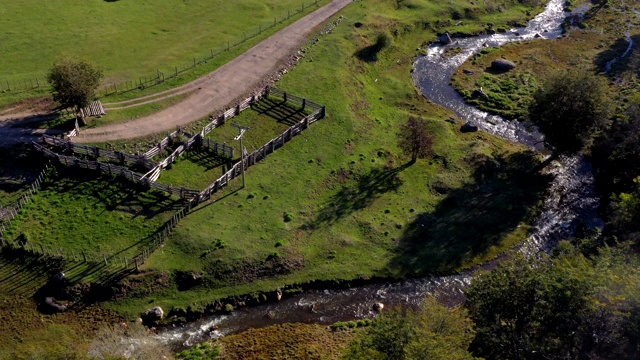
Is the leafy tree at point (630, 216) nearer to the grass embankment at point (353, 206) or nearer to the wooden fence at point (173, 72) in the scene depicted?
the grass embankment at point (353, 206)

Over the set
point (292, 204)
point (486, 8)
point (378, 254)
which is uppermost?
point (486, 8)

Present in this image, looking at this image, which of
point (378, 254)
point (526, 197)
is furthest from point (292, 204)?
point (526, 197)

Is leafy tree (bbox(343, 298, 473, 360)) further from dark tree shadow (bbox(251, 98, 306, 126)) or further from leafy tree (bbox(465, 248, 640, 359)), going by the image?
dark tree shadow (bbox(251, 98, 306, 126))

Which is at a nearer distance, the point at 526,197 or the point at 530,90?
the point at 526,197

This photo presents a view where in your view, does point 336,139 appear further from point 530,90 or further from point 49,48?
point 49,48

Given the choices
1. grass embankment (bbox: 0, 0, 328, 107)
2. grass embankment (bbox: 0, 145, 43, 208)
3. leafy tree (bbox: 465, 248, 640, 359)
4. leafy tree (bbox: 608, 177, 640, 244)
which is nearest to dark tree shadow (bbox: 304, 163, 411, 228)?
leafy tree (bbox: 465, 248, 640, 359)

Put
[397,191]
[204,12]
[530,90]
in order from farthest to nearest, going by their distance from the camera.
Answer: [204,12]
[530,90]
[397,191]

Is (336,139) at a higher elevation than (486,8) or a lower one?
lower

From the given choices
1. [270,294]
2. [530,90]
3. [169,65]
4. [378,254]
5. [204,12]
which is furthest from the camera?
[204,12]
